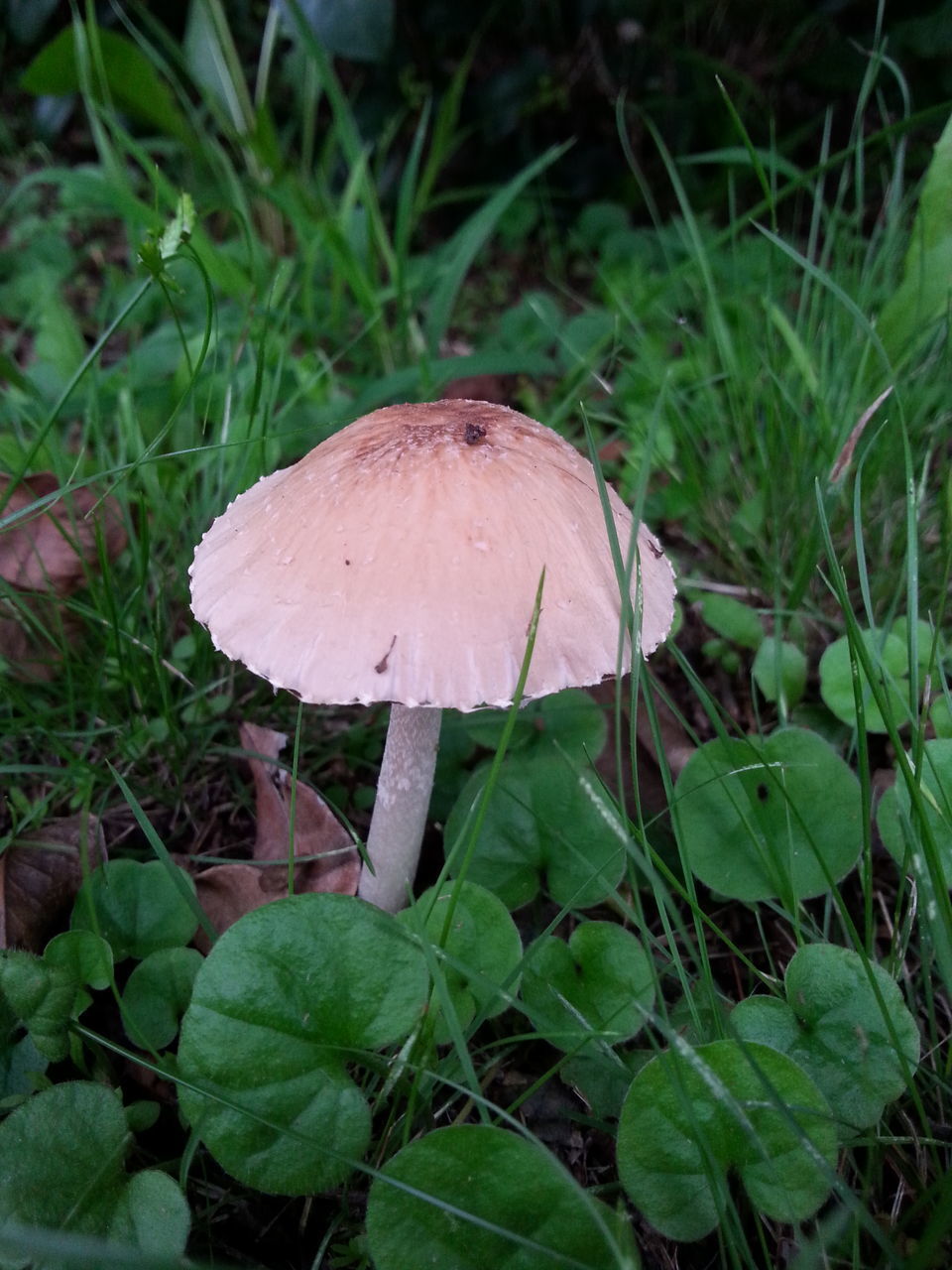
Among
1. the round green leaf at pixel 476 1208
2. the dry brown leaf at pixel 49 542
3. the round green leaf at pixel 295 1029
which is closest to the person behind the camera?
the round green leaf at pixel 476 1208

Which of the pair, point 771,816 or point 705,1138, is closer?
point 705,1138

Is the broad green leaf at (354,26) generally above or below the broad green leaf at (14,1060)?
above

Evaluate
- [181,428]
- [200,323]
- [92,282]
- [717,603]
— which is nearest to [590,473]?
[717,603]

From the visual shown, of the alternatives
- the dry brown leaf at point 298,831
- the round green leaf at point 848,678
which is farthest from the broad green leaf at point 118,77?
the round green leaf at point 848,678

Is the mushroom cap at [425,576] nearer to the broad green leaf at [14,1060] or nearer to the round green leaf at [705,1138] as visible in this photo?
the round green leaf at [705,1138]

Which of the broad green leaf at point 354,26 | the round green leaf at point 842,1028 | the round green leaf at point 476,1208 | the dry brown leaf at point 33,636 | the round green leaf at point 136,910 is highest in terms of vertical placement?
the broad green leaf at point 354,26

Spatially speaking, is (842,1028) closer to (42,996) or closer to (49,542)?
(42,996)

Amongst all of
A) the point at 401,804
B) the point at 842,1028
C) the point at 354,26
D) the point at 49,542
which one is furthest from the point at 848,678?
the point at 354,26
